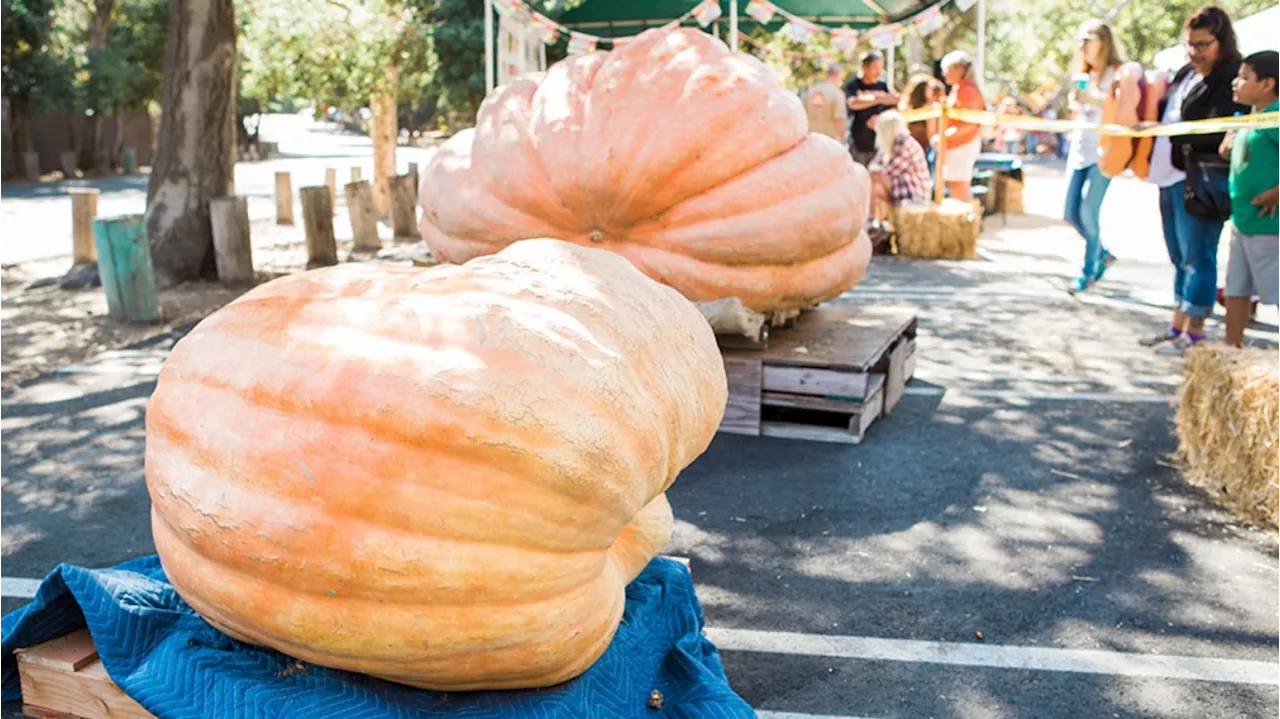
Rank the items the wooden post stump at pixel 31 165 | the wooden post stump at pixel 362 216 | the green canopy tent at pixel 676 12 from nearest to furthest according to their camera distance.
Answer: the wooden post stump at pixel 362 216, the green canopy tent at pixel 676 12, the wooden post stump at pixel 31 165

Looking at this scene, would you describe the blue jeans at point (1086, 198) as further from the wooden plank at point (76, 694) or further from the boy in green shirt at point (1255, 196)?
the wooden plank at point (76, 694)

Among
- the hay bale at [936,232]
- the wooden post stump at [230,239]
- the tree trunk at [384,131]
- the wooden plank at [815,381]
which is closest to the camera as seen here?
the wooden plank at [815,381]

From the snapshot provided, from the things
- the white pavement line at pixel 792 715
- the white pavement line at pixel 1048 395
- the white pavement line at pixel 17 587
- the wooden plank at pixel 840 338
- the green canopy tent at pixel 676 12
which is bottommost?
the white pavement line at pixel 792 715

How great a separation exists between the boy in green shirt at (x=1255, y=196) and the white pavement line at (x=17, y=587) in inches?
220

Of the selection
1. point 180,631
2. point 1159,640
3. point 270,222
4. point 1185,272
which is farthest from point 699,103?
point 270,222

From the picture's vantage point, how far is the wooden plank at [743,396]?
15.7 ft

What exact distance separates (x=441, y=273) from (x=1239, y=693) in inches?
92.1

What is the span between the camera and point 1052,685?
283 centimetres

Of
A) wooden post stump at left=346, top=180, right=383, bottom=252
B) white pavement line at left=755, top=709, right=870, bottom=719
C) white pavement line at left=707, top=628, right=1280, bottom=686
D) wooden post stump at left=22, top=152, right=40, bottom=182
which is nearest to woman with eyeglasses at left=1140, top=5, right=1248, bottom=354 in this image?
white pavement line at left=707, top=628, right=1280, bottom=686

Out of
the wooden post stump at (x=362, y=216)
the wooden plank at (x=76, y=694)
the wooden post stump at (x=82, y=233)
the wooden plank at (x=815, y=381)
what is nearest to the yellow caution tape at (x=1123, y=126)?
the wooden plank at (x=815, y=381)

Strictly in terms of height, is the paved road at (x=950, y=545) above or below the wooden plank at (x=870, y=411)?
below

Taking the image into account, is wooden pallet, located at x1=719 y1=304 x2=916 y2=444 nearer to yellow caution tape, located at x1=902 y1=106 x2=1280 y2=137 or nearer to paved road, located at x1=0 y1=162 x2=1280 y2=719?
paved road, located at x1=0 y1=162 x2=1280 y2=719

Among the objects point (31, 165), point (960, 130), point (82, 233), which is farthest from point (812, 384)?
point (31, 165)

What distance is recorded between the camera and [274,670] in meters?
2.29
